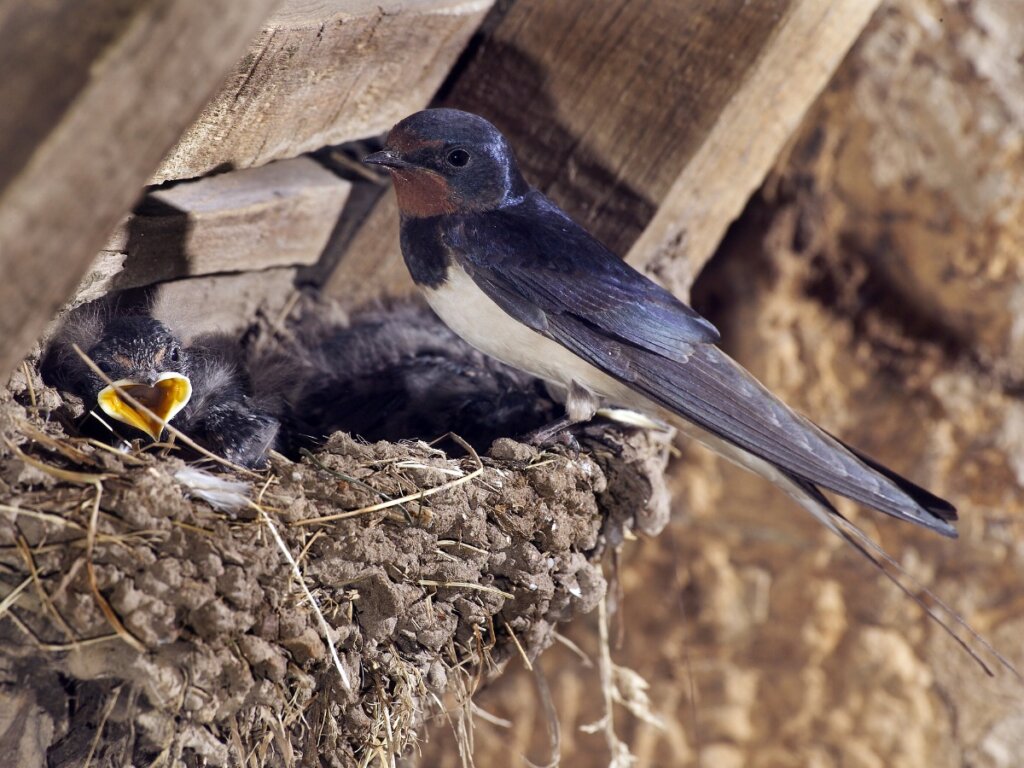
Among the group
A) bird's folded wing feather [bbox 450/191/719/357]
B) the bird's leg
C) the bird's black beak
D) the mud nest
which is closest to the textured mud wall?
the bird's leg

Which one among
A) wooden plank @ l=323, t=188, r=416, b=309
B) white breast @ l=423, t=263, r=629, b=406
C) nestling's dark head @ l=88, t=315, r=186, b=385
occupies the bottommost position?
nestling's dark head @ l=88, t=315, r=186, b=385

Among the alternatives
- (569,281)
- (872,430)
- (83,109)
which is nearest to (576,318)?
(569,281)

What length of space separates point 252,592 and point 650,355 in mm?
853

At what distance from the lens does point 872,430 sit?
3260mm

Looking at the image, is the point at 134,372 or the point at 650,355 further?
the point at 650,355

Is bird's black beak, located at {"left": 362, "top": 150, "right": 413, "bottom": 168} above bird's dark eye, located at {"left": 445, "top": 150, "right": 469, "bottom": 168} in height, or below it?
below

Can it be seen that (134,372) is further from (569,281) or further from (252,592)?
(569,281)

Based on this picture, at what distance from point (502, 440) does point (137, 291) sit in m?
0.71

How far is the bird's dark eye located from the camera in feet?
6.27

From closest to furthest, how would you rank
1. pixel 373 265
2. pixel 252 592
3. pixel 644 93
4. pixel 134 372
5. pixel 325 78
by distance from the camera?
1. pixel 252 592
2. pixel 134 372
3. pixel 325 78
4. pixel 644 93
5. pixel 373 265

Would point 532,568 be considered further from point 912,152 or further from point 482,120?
point 912,152

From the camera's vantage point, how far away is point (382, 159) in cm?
188

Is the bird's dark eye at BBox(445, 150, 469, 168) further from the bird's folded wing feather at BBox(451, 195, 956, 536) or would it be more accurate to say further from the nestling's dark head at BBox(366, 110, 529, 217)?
the bird's folded wing feather at BBox(451, 195, 956, 536)

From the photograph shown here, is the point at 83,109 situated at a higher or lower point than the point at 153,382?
higher
